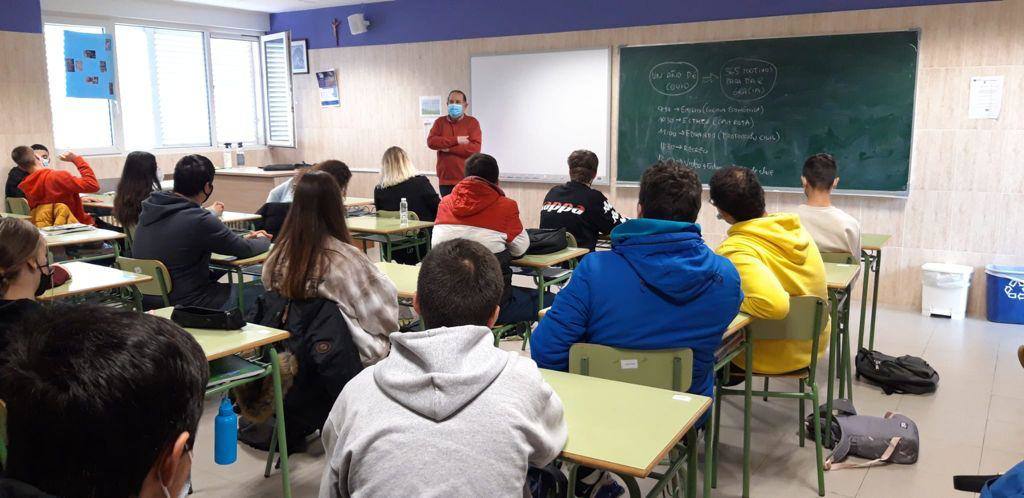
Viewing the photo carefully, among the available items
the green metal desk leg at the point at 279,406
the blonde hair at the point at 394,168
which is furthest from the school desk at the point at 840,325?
the blonde hair at the point at 394,168

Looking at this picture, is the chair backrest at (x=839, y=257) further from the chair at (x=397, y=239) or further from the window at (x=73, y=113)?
the window at (x=73, y=113)

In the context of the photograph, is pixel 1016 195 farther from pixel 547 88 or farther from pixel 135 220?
pixel 135 220

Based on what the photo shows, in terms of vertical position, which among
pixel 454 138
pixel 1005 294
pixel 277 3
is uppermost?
pixel 277 3

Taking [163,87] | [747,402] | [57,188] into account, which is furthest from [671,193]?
[163,87]

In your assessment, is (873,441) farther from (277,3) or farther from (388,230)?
(277,3)

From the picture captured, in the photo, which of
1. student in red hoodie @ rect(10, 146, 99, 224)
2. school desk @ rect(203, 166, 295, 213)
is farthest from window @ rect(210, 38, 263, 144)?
student in red hoodie @ rect(10, 146, 99, 224)

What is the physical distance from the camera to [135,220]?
4.59 meters

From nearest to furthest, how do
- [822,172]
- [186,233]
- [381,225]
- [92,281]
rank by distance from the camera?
[92,281], [186,233], [822,172], [381,225]

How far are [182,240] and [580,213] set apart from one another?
224 centimetres

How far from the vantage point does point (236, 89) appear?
960 centimetres

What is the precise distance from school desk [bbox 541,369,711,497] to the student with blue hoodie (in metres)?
0.21

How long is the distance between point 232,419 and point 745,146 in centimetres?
491

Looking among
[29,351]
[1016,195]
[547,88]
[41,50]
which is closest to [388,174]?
[547,88]

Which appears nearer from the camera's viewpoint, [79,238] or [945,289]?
[79,238]
